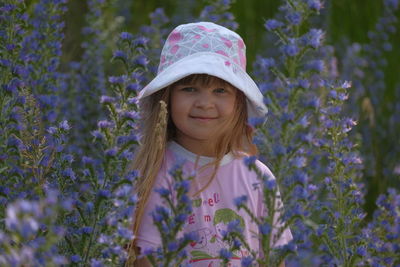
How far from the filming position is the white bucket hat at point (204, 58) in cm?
256

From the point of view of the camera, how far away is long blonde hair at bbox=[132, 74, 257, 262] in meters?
2.63

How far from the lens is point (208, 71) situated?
99.1 inches

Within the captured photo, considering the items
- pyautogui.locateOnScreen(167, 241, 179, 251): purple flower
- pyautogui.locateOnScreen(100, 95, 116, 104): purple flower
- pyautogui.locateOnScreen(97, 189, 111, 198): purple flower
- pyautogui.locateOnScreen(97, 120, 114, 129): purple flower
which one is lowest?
pyautogui.locateOnScreen(167, 241, 179, 251): purple flower

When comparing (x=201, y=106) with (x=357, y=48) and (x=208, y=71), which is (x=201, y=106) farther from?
(x=357, y=48)

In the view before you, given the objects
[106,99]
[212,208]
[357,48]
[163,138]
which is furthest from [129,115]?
[357,48]

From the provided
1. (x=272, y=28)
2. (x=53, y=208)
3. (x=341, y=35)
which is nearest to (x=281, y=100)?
(x=272, y=28)

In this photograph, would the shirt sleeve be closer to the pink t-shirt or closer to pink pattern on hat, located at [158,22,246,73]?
the pink t-shirt

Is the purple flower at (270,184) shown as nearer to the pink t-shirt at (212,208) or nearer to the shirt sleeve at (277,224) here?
the shirt sleeve at (277,224)

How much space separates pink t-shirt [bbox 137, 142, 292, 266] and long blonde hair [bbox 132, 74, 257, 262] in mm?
34

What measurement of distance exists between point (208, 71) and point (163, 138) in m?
0.37

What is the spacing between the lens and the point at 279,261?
76.7 inches

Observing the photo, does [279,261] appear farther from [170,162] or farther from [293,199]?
[170,162]

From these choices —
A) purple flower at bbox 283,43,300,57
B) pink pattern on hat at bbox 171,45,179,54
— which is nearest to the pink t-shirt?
pink pattern on hat at bbox 171,45,179,54

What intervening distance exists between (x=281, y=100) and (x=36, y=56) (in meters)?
1.86
